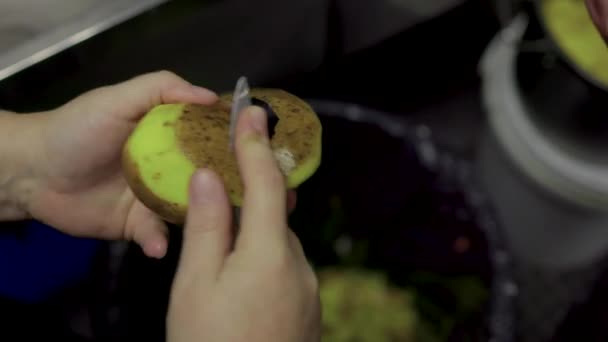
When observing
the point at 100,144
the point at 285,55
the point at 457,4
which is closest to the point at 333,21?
the point at 285,55

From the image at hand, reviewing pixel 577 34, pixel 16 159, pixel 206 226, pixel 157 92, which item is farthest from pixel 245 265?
pixel 577 34

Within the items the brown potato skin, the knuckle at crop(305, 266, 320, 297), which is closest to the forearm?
the brown potato skin

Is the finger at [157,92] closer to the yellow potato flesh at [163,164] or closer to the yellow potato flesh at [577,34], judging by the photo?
the yellow potato flesh at [163,164]

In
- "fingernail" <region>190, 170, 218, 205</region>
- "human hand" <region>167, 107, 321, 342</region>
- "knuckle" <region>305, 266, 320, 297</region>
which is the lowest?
"knuckle" <region>305, 266, 320, 297</region>

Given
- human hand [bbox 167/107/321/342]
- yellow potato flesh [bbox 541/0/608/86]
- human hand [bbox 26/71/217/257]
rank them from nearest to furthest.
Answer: human hand [bbox 167/107/321/342]
human hand [bbox 26/71/217/257]
yellow potato flesh [bbox 541/0/608/86]

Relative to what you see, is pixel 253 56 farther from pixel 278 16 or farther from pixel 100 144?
pixel 100 144

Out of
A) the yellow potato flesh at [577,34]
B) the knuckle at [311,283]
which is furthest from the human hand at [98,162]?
the yellow potato flesh at [577,34]

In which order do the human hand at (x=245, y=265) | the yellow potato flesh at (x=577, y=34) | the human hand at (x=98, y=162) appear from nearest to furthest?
the human hand at (x=245, y=265) < the human hand at (x=98, y=162) < the yellow potato flesh at (x=577, y=34)

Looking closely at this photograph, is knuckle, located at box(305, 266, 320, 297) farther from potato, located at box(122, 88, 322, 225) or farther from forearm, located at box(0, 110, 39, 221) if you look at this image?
forearm, located at box(0, 110, 39, 221)
